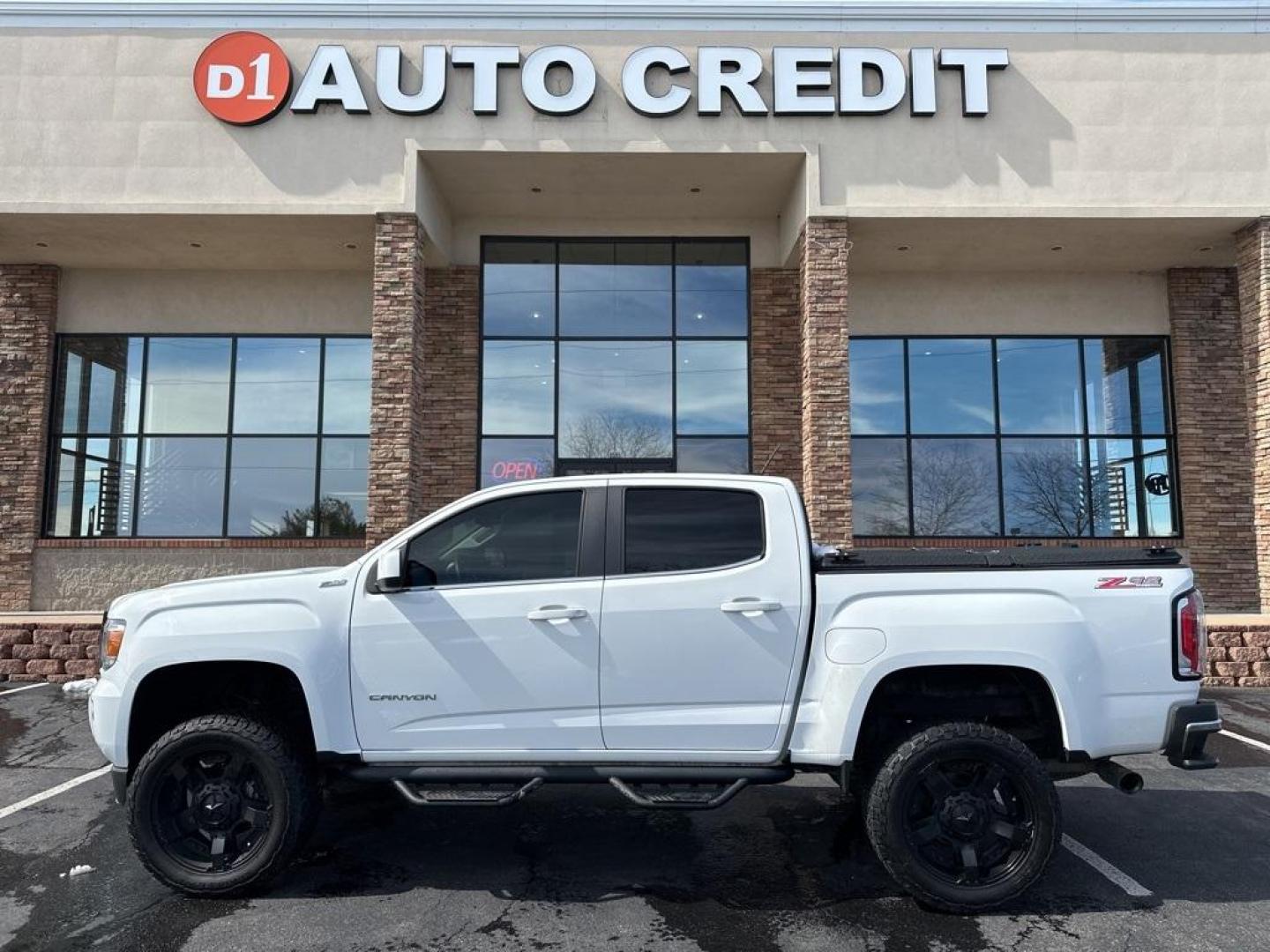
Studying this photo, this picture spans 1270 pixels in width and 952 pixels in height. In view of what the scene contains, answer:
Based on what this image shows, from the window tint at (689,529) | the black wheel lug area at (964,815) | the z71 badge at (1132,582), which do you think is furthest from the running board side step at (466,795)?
the z71 badge at (1132,582)

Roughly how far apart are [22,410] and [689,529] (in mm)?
14721

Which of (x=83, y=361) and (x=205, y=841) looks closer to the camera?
(x=205, y=841)

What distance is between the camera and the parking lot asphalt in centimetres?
368

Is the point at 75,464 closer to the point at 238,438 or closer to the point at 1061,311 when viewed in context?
the point at 238,438

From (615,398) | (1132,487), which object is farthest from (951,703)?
(1132,487)

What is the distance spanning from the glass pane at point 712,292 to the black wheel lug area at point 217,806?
37.6 feet

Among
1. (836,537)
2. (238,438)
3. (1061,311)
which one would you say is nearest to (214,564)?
(238,438)

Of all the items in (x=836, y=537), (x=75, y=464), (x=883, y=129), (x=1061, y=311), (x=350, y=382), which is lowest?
(x=836, y=537)

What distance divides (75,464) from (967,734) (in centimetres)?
1575

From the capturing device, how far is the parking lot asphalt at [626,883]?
12.1 feet

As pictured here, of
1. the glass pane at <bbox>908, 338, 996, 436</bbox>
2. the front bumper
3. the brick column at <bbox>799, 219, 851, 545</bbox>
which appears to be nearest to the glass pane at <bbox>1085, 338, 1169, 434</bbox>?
the glass pane at <bbox>908, 338, 996, 436</bbox>

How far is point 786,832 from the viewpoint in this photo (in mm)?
4988

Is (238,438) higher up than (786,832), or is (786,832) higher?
(238,438)

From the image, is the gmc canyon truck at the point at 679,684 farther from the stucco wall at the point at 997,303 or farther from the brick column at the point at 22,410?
the brick column at the point at 22,410
